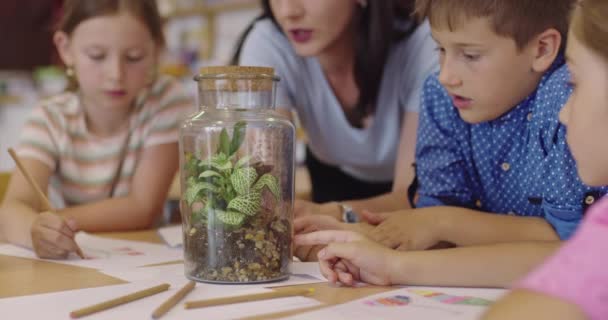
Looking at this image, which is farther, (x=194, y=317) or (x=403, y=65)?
(x=403, y=65)

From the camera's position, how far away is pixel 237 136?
0.90m

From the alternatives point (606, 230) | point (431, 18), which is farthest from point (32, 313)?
point (431, 18)

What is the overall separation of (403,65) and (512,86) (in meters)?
0.45

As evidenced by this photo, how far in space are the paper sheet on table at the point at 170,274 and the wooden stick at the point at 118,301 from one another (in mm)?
99

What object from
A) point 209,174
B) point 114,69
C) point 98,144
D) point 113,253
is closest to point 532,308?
point 209,174

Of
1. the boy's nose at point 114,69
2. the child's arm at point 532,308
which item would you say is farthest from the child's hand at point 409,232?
the boy's nose at point 114,69

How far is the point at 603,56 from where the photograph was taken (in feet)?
2.31

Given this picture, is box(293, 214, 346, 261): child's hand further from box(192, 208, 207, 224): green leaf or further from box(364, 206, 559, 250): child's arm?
box(192, 208, 207, 224): green leaf

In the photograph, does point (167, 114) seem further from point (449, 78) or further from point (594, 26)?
point (594, 26)

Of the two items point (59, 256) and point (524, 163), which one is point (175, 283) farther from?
point (524, 163)

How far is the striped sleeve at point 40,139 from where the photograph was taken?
1542 millimetres

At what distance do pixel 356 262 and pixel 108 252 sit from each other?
489mm

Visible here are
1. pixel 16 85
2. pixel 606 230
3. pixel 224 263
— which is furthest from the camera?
pixel 16 85

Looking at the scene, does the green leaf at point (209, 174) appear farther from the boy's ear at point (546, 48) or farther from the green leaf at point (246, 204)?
the boy's ear at point (546, 48)
